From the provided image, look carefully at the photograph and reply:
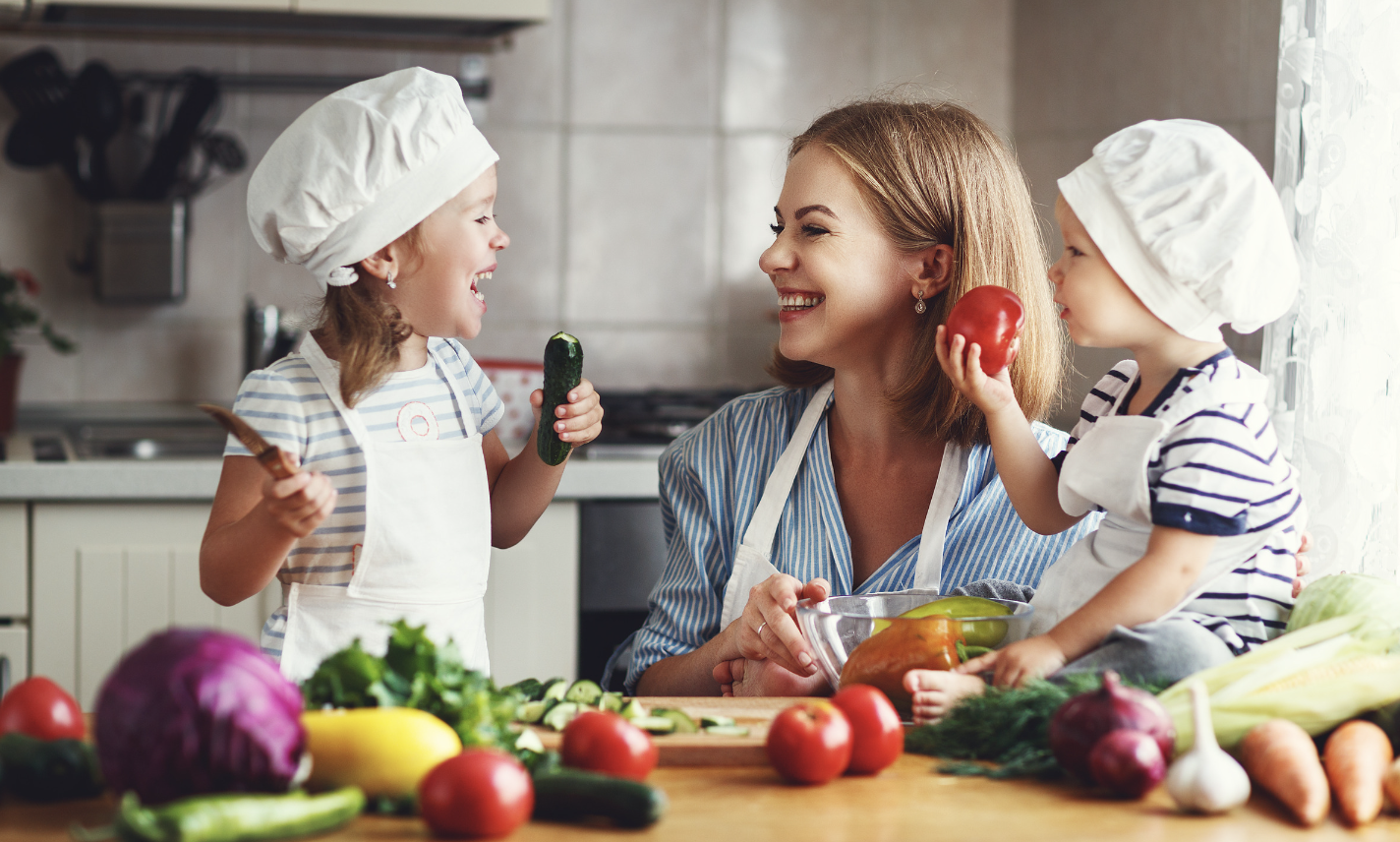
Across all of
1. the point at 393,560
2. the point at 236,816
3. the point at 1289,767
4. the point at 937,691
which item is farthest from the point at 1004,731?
the point at 393,560

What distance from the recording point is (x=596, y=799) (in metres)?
0.81

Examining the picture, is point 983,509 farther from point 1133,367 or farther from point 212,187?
point 212,187

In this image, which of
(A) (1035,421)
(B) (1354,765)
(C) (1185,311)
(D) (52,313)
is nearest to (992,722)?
(B) (1354,765)

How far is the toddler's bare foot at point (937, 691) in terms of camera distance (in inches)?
39.9

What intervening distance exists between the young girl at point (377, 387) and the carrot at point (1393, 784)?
2.59ft

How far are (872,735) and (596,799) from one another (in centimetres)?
21

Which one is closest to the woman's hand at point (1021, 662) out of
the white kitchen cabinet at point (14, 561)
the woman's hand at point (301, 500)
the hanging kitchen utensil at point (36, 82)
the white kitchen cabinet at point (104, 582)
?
the woman's hand at point (301, 500)

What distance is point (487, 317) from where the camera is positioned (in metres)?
3.05

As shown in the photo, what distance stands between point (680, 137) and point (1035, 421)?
5.57 ft

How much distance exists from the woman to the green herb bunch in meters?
1.59

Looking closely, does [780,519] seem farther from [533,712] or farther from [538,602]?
[538,602]

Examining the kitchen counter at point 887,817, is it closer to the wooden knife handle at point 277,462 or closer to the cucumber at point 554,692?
the cucumber at point 554,692

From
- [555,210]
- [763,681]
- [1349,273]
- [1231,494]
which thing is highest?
[555,210]

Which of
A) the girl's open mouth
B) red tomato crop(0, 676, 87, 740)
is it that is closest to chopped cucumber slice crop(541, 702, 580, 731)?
red tomato crop(0, 676, 87, 740)
